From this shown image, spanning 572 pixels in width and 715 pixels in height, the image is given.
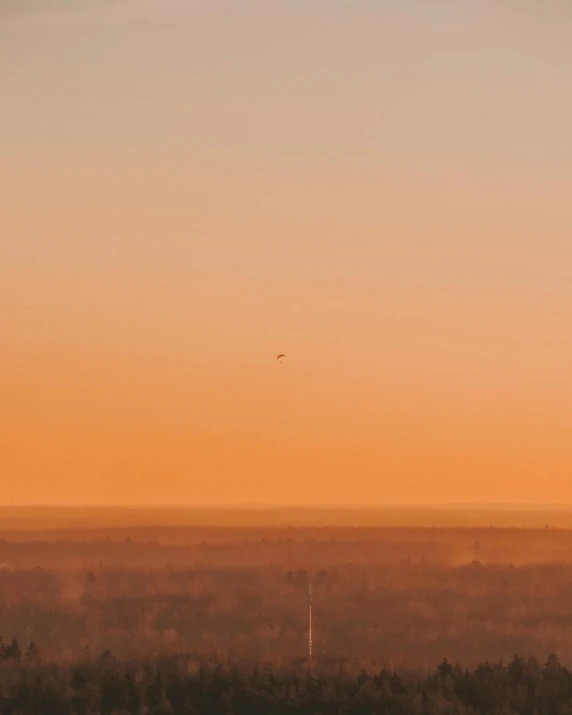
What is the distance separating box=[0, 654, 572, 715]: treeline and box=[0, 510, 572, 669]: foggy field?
1461 millimetres

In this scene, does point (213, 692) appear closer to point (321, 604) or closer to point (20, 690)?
point (20, 690)

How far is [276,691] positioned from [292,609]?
578 inches

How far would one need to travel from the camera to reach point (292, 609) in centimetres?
3002

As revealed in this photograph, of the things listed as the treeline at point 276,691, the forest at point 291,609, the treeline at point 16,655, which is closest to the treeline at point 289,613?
the forest at point 291,609

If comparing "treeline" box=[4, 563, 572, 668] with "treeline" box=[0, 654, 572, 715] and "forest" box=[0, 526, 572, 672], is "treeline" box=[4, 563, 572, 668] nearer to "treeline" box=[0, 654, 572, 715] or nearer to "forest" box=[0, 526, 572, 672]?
"forest" box=[0, 526, 572, 672]

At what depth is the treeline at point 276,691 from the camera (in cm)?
1498

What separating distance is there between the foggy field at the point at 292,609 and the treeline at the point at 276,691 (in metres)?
1.46

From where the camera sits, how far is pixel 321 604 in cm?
3067

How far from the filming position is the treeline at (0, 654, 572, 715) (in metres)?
15.0

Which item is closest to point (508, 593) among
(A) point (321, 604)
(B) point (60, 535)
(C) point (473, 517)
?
(A) point (321, 604)

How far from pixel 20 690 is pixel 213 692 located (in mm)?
2356

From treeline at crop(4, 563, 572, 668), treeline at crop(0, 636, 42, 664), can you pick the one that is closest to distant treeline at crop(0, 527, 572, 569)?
treeline at crop(4, 563, 572, 668)

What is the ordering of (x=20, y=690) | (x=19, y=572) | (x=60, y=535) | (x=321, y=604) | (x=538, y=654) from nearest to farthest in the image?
(x=20, y=690), (x=538, y=654), (x=321, y=604), (x=19, y=572), (x=60, y=535)

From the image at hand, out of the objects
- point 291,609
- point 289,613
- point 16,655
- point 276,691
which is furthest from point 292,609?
point 276,691
